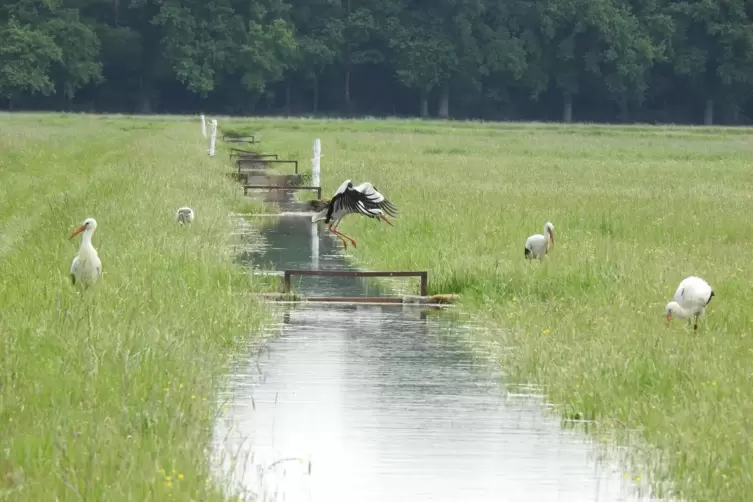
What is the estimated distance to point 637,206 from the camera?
90.2ft

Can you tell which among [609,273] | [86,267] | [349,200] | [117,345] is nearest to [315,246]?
[349,200]

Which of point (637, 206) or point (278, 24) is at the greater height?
point (278, 24)

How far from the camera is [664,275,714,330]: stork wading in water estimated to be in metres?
13.2

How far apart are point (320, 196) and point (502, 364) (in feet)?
59.7

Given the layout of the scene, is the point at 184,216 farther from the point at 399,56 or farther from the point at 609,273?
the point at 399,56

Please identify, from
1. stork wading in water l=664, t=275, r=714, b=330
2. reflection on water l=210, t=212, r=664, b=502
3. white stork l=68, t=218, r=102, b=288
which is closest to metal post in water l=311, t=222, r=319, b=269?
reflection on water l=210, t=212, r=664, b=502

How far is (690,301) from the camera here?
1322 cm

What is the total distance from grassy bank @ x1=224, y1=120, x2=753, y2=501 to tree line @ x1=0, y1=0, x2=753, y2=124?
58351 millimetres

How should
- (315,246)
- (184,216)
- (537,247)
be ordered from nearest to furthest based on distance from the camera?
(537,247)
(184,216)
(315,246)

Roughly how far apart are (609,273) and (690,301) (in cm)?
365

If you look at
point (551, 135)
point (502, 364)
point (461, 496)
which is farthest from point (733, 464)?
point (551, 135)

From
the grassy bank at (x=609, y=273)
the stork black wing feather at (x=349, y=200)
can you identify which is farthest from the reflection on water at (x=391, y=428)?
the stork black wing feather at (x=349, y=200)

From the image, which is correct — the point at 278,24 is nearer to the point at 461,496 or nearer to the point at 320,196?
the point at 320,196

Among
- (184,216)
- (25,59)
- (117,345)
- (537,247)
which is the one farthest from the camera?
(25,59)
